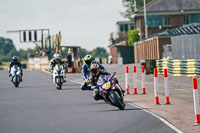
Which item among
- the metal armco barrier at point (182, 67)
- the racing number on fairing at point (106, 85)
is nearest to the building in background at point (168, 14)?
the metal armco barrier at point (182, 67)

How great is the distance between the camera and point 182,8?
6931 centimetres

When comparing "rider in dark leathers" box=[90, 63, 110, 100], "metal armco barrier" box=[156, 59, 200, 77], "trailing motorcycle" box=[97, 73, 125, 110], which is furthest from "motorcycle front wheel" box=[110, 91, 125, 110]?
"metal armco barrier" box=[156, 59, 200, 77]

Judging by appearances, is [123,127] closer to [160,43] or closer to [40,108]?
[40,108]

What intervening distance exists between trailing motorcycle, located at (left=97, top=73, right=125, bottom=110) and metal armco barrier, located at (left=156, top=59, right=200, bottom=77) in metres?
14.4

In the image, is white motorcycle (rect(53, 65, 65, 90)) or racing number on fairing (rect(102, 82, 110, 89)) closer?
racing number on fairing (rect(102, 82, 110, 89))

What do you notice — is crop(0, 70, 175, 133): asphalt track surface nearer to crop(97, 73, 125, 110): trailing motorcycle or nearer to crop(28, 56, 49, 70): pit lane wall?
crop(97, 73, 125, 110): trailing motorcycle

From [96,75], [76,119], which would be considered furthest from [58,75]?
[76,119]

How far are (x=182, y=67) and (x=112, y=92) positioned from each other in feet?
59.0

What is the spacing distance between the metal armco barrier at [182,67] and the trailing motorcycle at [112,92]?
47.2 ft

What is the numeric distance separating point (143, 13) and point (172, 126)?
5952cm

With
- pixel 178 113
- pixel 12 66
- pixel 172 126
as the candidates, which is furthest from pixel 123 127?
pixel 12 66

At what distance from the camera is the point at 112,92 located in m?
13.9

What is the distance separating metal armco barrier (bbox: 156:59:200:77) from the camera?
94.2 ft

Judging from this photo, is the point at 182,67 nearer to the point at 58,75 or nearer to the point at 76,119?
the point at 58,75
